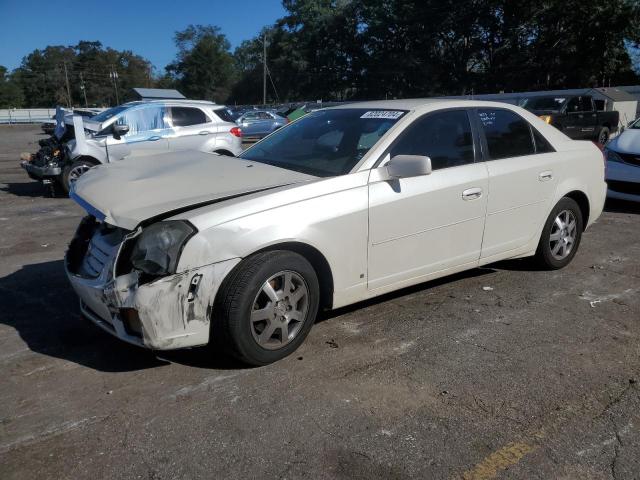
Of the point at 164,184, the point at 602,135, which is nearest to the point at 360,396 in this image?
the point at 164,184

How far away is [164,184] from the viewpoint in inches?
140

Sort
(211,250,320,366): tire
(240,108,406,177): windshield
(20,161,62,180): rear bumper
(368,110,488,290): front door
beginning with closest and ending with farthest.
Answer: (211,250,320,366): tire
(368,110,488,290): front door
(240,108,406,177): windshield
(20,161,62,180): rear bumper

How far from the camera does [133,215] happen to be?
3.13 meters

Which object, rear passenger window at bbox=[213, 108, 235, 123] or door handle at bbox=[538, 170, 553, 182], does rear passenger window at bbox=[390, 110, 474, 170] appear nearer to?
door handle at bbox=[538, 170, 553, 182]

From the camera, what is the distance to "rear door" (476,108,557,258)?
452 cm

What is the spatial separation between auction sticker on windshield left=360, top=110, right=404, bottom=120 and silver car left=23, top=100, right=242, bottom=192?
6.38 m

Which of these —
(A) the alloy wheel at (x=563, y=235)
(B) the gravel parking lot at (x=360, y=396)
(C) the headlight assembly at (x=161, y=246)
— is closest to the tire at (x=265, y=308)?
(B) the gravel parking lot at (x=360, y=396)

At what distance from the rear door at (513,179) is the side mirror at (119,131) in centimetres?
713

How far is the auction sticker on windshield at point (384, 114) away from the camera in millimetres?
4145

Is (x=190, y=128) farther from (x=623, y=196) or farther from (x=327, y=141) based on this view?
(x=623, y=196)

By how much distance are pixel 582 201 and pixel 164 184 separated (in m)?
4.05

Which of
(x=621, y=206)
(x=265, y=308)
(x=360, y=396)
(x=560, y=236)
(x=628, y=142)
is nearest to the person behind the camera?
(x=360, y=396)

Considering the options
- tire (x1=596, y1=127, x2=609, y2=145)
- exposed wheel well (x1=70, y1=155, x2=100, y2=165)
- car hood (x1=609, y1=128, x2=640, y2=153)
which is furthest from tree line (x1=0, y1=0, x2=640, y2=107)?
exposed wheel well (x1=70, y1=155, x2=100, y2=165)

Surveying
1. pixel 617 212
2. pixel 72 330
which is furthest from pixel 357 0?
pixel 72 330
